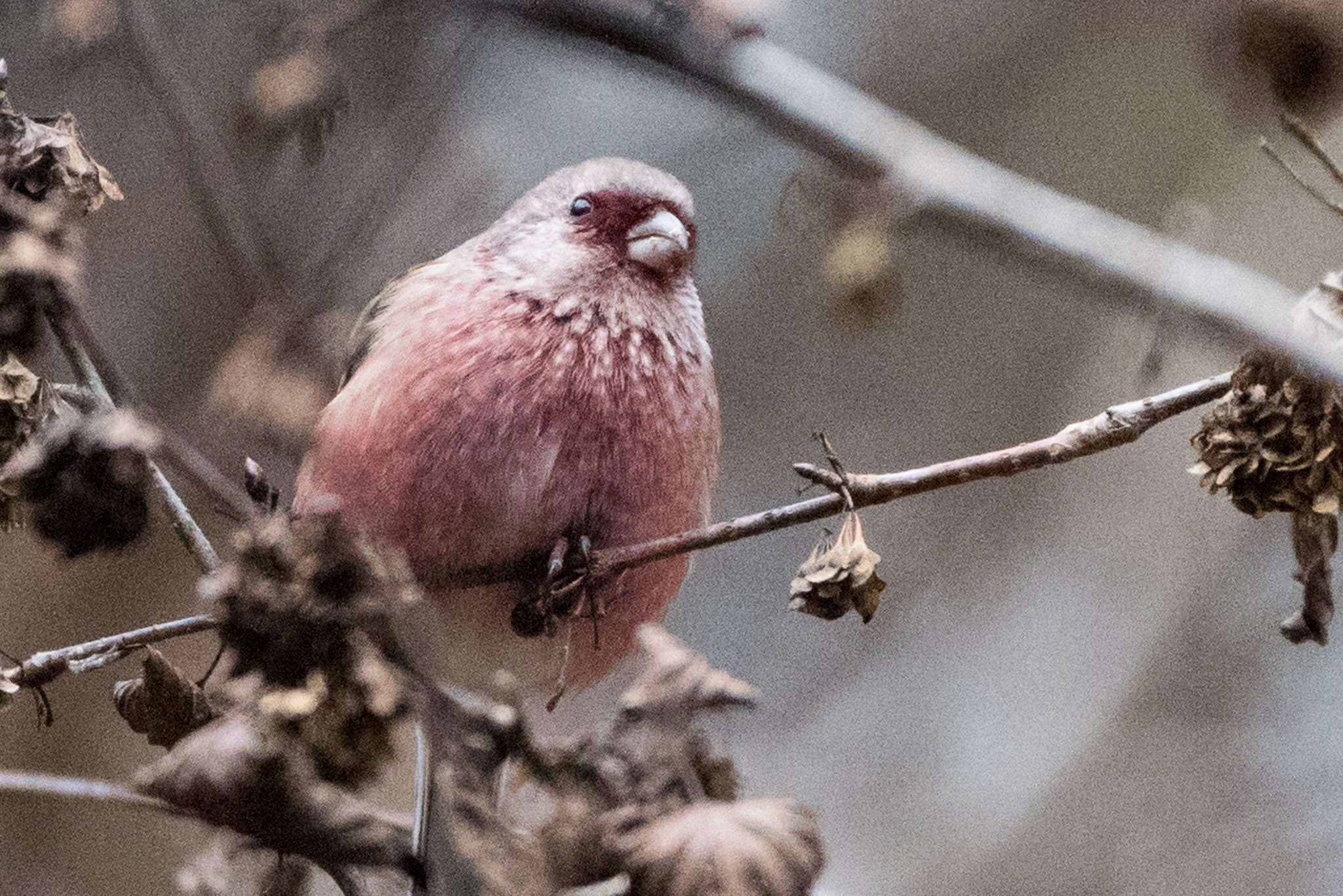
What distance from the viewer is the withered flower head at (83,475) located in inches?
27.9

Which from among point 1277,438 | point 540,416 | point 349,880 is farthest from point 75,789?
point 1277,438

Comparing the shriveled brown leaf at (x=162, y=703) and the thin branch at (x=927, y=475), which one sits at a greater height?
the thin branch at (x=927, y=475)

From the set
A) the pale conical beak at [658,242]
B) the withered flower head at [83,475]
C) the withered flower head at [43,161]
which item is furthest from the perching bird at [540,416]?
the withered flower head at [43,161]

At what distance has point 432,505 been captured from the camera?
2.72 ft

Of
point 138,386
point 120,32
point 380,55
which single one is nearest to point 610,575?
point 138,386

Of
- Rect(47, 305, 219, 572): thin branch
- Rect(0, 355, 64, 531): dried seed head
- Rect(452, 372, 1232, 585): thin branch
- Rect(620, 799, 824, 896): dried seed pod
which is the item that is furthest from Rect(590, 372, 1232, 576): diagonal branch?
Rect(0, 355, 64, 531): dried seed head

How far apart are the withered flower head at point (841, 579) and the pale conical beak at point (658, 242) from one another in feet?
0.92

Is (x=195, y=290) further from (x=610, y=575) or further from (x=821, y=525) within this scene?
(x=821, y=525)

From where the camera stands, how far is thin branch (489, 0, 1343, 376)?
2.72 ft

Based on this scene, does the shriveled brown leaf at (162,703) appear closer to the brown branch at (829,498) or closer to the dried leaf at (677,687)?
the brown branch at (829,498)

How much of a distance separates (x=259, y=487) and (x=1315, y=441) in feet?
2.22

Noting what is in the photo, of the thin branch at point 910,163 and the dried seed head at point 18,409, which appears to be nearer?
the dried seed head at point 18,409

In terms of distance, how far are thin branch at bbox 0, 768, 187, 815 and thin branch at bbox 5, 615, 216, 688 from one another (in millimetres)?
83

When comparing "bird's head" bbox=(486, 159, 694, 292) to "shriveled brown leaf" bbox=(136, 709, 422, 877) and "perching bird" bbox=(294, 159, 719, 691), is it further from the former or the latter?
"shriveled brown leaf" bbox=(136, 709, 422, 877)
